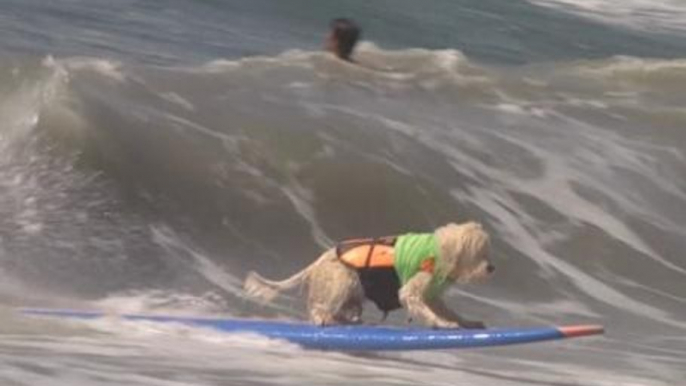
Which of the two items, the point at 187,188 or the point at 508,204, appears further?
the point at 508,204

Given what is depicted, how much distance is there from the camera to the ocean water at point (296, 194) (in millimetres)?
9461

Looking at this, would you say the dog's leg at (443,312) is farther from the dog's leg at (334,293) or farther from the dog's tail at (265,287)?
the dog's tail at (265,287)

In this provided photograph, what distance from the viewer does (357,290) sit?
9289 mm

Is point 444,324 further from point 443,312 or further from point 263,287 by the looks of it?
Answer: point 263,287

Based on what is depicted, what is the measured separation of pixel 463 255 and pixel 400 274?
285 millimetres

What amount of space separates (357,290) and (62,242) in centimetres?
267

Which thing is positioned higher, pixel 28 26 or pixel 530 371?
pixel 28 26

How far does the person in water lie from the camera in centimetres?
1606

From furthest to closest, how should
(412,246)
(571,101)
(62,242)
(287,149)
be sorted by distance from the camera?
(571,101), (287,149), (62,242), (412,246)

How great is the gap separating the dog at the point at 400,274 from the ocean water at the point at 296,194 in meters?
0.20

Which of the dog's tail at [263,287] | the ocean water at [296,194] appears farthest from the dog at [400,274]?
the dog's tail at [263,287]

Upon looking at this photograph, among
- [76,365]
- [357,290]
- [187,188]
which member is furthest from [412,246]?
[187,188]

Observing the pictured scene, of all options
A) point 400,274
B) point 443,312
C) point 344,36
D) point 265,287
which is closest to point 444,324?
point 443,312

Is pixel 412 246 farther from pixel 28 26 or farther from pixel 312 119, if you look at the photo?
pixel 28 26
